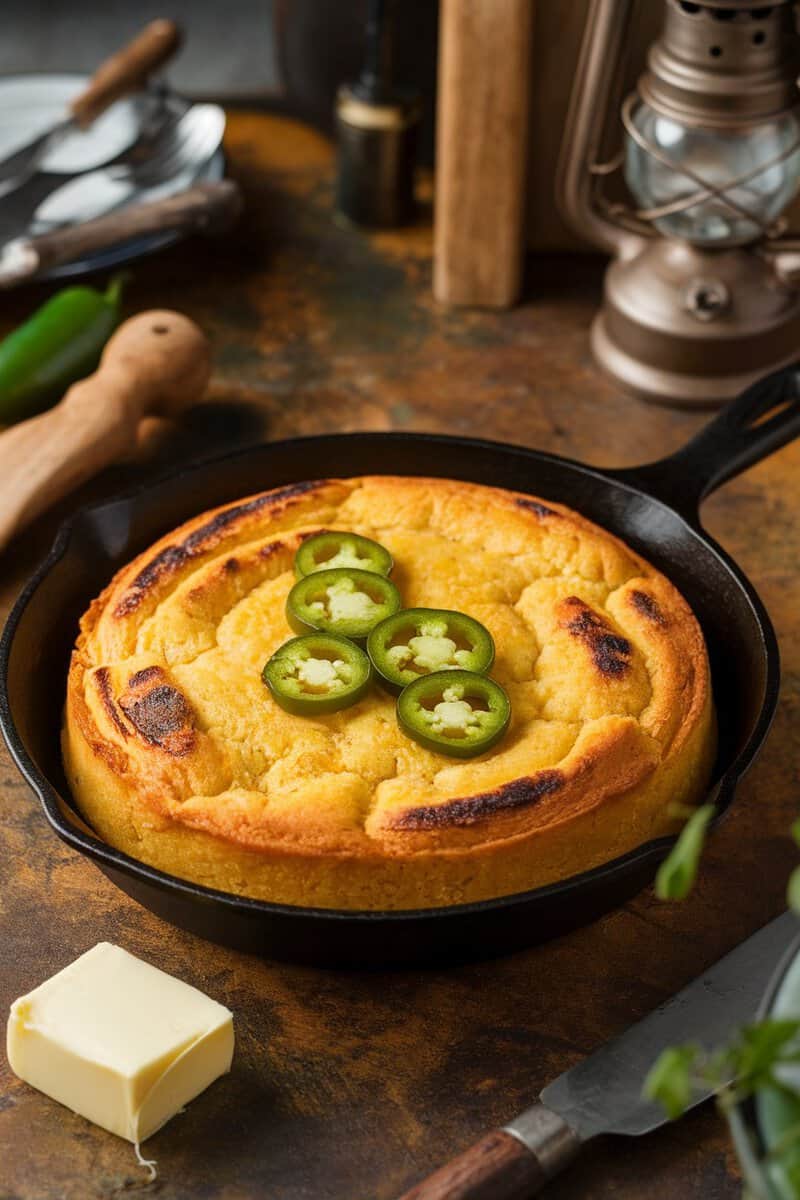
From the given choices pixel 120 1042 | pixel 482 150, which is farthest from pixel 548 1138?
pixel 482 150

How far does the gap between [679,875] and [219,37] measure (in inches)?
234

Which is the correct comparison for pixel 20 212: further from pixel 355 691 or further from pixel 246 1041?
pixel 246 1041

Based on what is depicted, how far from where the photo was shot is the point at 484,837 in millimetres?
2088

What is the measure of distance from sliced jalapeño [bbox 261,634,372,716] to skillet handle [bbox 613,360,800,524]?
799 millimetres

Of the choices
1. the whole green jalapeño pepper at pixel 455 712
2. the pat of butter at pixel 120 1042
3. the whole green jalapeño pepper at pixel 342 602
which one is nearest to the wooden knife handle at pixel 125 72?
the whole green jalapeño pepper at pixel 342 602

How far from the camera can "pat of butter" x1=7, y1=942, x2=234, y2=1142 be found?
6.36 ft

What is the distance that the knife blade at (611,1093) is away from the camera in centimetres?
183

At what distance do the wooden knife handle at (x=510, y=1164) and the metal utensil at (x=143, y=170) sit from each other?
302cm

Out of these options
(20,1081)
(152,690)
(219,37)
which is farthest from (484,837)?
(219,37)

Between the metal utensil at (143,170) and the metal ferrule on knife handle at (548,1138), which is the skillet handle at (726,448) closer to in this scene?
the metal ferrule on knife handle at (548,1138)

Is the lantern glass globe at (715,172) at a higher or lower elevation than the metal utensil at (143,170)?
higher

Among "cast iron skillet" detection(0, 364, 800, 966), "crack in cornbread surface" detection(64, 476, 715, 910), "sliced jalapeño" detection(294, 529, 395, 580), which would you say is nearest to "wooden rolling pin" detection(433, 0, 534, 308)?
"cast iron skillet" detection(0, 364, 800, 966)

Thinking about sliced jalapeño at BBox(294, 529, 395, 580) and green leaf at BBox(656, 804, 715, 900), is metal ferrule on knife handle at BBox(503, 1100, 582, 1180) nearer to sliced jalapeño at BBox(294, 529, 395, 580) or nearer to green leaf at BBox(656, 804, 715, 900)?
green leaf at BBox(656, 804, 715, 900)

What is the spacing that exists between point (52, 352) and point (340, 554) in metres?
1.23
